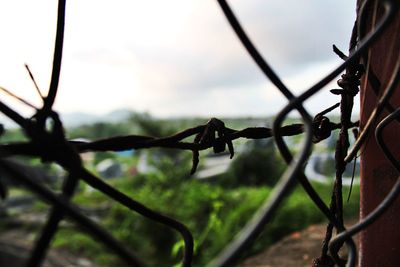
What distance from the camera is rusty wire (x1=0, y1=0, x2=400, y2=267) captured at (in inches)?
10.3

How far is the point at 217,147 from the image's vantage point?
1.88ft

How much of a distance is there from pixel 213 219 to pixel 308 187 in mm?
3114

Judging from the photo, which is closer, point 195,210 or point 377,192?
point 377,192

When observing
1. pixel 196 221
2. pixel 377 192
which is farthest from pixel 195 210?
pixel 377 192

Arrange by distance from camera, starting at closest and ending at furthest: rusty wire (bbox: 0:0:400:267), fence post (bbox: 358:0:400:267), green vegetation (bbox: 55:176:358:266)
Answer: rusty wire (bbox: 0:0:400:267), fence post (bbox: 358:0:400:267), green vegetation (bbox: 55:176:358:266)

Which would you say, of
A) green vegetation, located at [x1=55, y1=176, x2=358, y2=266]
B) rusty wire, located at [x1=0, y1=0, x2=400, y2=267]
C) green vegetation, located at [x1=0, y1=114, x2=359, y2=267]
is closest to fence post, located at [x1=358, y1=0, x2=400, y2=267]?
rusty wire, located at [x1=0, y1=0, x2=400, y2=267]

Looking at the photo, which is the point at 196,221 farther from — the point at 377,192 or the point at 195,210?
the point at 377,192

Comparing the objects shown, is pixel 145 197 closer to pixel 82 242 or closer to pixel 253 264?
pixel 82 242

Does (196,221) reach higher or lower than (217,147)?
lower

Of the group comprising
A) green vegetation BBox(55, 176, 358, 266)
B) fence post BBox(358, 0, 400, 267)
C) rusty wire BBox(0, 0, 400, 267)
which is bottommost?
green vegetation BBox(55, 176, 358, 266)

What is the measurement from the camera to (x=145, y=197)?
4.54m

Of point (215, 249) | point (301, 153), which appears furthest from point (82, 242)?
point (301, 153)

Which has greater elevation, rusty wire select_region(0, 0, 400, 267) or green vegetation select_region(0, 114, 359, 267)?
rusty wire select_region(0, 0, 400, 267)

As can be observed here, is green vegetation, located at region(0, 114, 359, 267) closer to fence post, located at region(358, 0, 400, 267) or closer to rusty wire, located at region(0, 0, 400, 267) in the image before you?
fence post, located at region(358, 0, 400, 267)
